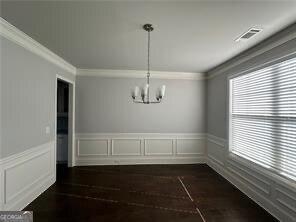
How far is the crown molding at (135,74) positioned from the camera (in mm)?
5543

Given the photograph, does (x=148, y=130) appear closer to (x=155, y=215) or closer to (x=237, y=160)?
(x=237, y=160)

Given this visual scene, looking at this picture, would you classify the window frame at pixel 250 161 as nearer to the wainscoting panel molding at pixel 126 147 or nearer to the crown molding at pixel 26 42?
the wainscoting panel molding at pixel 126 147

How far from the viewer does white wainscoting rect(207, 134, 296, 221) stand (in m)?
2.74

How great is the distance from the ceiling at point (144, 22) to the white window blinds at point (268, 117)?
0.59 metres

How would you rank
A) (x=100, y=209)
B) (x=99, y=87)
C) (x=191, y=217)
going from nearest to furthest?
(x=191, y=217)
(x=100, y=209)
(x=99, y=87)

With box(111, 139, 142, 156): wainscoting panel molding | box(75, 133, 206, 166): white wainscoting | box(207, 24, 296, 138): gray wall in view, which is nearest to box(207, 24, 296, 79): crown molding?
box(207, 24, 296, 138): gray wall

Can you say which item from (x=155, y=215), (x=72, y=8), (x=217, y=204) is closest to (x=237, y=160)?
(x=217, y=204)

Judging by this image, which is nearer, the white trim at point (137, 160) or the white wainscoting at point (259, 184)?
the white wainscoting at point (259, 184)

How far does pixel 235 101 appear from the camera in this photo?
4324 mm

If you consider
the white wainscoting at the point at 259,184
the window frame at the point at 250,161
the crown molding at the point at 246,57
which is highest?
the crown molding at the point at 246,57

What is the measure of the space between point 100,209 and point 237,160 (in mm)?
2600

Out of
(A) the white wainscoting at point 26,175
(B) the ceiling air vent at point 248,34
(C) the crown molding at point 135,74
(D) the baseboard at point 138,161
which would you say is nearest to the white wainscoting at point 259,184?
(D) the baseboard at point 138,161

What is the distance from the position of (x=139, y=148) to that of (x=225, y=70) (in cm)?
290

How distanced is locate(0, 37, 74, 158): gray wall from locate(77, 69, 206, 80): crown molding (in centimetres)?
155
